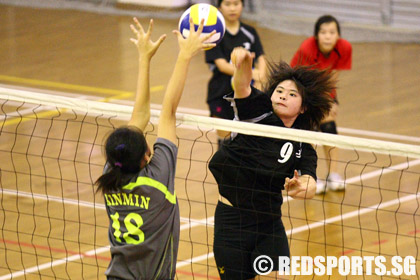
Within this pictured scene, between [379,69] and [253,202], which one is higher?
[379,69]

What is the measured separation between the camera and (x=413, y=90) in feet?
40.4

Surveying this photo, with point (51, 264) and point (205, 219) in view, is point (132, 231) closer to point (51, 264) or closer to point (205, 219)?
point (51, 264)

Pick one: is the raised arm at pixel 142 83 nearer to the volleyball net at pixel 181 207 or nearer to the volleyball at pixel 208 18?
the volleyball net at pixel 181 207

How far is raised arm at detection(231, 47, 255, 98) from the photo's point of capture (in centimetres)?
484

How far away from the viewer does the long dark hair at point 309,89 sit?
17.6 ft

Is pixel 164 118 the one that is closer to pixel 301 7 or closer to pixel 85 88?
pixel 85 88

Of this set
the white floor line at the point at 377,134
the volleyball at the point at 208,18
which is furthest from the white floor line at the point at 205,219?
the volleyball at the point at 208,18

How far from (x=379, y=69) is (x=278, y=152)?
8.86 meters

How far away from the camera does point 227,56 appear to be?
28.0 ft

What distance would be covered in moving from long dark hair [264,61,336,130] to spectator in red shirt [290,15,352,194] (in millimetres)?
2956

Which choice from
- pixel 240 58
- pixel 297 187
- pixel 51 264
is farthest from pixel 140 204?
pixel 51 264

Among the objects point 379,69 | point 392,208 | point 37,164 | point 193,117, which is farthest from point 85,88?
point 193,117

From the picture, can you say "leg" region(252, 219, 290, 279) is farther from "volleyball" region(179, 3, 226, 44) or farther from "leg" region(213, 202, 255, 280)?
"volleyball" region(179, 3, 226, 44)

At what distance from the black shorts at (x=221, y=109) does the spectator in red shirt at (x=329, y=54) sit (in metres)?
0.84
